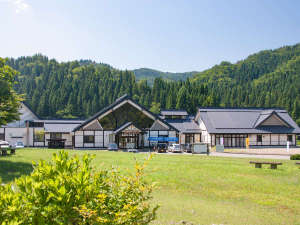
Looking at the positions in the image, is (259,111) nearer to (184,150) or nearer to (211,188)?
(184,150)

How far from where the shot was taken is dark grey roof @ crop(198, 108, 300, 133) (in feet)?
168

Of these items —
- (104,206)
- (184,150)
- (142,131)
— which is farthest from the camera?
(142,131)

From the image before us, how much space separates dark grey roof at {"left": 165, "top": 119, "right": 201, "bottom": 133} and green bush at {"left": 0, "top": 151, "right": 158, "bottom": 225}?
48.2 m

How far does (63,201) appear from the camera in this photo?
4164 millimetres

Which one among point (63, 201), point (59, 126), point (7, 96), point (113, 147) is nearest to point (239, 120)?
point (113, 147)

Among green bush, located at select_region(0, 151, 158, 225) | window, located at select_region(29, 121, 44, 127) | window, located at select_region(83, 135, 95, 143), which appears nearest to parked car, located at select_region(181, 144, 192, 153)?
window, located at select_region(83, 135, 95, 143)

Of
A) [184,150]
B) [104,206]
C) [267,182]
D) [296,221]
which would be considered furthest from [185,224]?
[184,150]

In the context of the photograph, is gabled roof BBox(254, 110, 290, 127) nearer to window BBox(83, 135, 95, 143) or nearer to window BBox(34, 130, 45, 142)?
window BBox(83, 135, 95, 143)

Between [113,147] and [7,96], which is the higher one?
[7,96]

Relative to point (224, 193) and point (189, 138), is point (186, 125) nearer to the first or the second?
point (189, 138)

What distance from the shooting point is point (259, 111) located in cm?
5716

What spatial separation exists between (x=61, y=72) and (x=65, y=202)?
147 meters

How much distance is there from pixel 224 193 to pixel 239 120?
40905mm

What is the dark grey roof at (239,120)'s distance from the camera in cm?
5131
